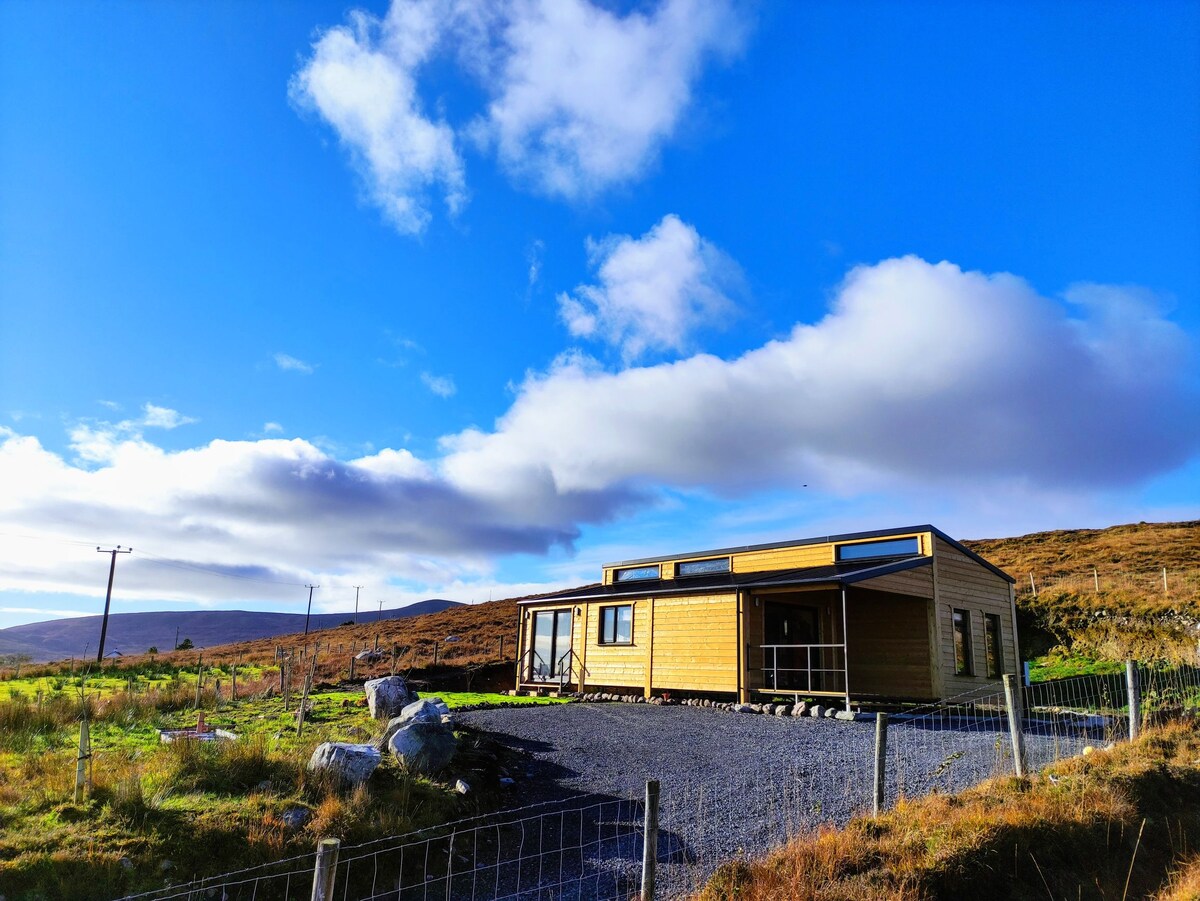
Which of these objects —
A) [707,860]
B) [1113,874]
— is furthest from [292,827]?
[1113,874]

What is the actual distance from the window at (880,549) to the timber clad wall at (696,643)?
14.8 feet

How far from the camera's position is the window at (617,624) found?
2130cm

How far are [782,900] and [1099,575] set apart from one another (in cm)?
3644

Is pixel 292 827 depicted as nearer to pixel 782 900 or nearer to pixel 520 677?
pixel 782 900

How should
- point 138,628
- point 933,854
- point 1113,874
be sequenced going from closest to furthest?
point 933,854
point 1113,874
point 138,628

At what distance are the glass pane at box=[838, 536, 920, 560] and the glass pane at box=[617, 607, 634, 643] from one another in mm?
6144

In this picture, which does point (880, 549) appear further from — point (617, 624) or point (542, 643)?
point (542, 643)

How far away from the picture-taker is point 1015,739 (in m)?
8.84

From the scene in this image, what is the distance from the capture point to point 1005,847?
6625 mm

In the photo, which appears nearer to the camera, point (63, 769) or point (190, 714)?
point (63, 769)

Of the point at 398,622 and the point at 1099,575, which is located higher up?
the point at 1099,575

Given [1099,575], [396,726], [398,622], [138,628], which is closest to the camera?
[396,726]

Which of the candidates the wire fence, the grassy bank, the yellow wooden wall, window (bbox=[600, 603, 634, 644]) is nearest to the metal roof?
window (bbox=[600, 603, 634, 644])

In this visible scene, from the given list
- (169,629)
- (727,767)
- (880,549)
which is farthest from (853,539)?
(169,629)
